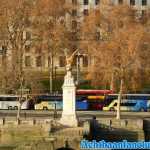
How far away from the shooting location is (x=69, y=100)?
56969mm

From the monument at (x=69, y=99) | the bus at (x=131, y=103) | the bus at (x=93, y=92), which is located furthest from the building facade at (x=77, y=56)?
the monument at (x=69, y=99)

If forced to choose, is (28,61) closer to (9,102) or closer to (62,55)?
(62,55)

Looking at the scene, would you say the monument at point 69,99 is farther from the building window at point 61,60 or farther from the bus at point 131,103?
the building window at point 61,60

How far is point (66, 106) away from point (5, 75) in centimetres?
1276

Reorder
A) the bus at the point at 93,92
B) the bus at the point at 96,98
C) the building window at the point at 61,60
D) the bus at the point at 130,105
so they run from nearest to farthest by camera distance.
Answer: the bus at the point at 130,105 → the bus at the point at 96,98 → the bus at the point at 93,92 → the building window at the point at 61,60

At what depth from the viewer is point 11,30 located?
83.3 meters

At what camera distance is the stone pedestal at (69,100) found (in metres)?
56.8

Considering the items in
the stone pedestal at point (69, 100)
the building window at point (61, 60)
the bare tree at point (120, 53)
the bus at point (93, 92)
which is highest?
the building window at point (61, 60)

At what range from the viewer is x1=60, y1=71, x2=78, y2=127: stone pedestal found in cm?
5678

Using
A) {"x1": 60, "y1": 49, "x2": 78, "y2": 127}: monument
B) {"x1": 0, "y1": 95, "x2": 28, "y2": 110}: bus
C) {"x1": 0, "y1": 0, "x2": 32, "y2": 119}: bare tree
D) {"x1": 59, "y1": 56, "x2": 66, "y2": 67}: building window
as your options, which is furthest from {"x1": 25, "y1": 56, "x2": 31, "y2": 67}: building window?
{"x1": 60, "y1": 49, "x2": 78, "y2": 127}: monument

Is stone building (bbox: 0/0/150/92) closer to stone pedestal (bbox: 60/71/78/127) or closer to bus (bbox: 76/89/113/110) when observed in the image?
bus (bbox: 76/89/113/110)

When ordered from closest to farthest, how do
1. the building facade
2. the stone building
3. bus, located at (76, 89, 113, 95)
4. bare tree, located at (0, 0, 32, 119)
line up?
1. bare tree, located at (0, 0, 32, 119)
2. the stone building
3. the building facade
4. bus, located at (76, 89, 113, 95)

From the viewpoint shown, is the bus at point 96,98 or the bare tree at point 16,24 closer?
the bare tree at point 16,24

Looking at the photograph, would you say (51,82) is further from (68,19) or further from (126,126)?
(126,126)
